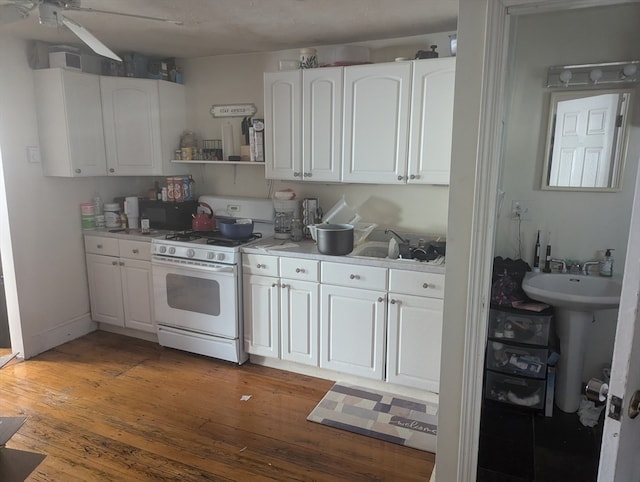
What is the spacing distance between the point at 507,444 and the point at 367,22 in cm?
254

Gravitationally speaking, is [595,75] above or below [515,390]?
above

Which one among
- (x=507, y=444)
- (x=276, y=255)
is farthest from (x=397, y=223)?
(x=507, y=444)

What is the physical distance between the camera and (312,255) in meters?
2.95

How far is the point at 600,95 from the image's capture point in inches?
99.7

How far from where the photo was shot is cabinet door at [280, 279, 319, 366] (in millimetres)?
2998

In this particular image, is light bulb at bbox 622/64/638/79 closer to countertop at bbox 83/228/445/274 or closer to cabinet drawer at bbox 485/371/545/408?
countertop at bbox 83/228/445/274

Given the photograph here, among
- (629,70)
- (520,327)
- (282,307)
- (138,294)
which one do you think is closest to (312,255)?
(282,307)

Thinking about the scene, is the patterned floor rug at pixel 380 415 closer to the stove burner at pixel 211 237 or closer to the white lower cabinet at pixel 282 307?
the white lower cabinet at pixel 282 307

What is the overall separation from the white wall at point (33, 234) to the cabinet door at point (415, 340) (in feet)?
8.55

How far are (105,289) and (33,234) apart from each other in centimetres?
68

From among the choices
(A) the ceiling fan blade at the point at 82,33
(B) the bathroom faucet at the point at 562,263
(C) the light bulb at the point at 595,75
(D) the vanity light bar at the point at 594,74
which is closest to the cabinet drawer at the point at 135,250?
(A) the ceiling fan blade at the point at 82,33

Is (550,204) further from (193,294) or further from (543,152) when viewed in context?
(193,294)

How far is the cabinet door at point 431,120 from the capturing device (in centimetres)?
271

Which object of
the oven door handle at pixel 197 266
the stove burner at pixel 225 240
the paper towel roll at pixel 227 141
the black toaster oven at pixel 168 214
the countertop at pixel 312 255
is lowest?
the oven door handle at pixel 197 266
